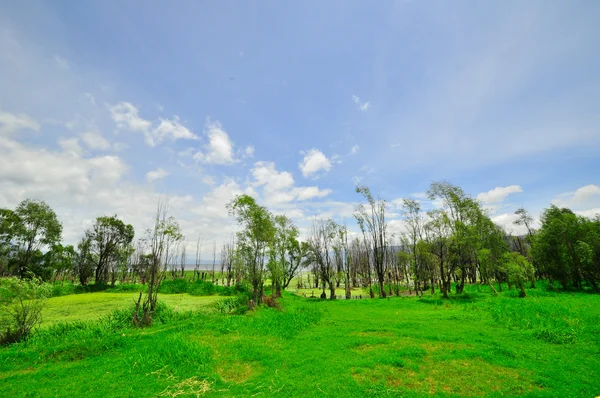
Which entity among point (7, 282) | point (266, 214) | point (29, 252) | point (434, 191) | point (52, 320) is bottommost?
point (52, 320)

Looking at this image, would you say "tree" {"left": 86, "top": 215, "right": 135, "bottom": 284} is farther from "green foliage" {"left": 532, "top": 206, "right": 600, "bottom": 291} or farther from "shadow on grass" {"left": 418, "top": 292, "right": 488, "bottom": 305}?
"green foliage" {"left": 532, "top": 206, "right": 600, "bottom": 291}

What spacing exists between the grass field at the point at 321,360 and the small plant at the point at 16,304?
0.87 m

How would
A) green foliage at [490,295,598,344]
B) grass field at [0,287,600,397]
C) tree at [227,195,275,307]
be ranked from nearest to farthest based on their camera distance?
grass field at [0,287,600,397]
green foliage at [490,295,598,344]
tree at [227,195,275,307]

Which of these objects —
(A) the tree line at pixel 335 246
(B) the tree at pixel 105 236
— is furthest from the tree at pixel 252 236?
(B) the tree at pixel 105 236

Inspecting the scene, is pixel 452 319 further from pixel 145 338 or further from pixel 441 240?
pixel 145 338

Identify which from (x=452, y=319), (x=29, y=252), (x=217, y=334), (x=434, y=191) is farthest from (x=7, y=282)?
(x=434, y=191)

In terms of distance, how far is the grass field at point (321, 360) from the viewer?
7.33 metres

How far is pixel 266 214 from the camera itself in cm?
2289

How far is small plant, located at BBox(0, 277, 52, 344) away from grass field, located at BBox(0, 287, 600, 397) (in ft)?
2.87

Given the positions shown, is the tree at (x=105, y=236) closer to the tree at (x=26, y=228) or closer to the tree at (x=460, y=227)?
the tree at (x=26, y=228)

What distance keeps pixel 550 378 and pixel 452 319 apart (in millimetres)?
8614

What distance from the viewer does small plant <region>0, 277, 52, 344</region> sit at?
39.3 feet

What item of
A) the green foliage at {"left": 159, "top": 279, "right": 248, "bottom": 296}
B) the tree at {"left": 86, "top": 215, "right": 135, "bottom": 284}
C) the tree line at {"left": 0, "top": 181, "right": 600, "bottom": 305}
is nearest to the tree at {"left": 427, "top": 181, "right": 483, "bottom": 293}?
the tree line at {"left": 0, "top": 181, "right": 600, "bottom": 305}

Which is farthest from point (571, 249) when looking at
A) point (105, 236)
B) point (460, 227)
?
point (105, 236)
